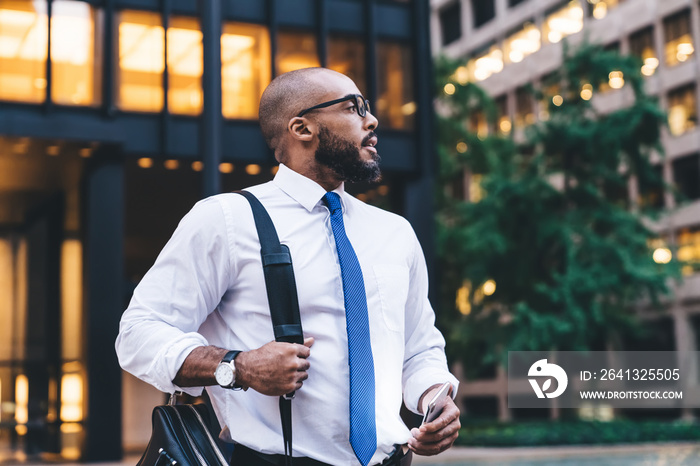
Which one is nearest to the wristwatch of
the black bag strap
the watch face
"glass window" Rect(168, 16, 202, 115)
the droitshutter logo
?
the watch face

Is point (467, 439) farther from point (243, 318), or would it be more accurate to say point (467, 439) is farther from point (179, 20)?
point (243, 318)

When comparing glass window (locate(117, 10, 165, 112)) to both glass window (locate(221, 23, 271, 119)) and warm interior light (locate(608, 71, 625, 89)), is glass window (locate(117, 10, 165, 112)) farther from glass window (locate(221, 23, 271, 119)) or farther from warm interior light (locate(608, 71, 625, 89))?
warm interior light (locate(608, 71, 625, 89))

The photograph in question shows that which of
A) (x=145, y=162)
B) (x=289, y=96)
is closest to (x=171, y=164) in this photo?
(x=145, y=162)

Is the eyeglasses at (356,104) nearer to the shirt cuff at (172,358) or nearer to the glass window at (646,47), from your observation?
the shirt cuff at (172,358)

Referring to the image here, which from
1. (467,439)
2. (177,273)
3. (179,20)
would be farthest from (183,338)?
(467,439)

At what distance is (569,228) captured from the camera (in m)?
26.6

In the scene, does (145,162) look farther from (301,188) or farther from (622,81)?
(301,188)

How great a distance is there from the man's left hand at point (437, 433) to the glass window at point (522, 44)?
4372 cm

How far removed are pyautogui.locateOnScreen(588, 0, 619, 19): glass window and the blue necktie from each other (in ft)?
136

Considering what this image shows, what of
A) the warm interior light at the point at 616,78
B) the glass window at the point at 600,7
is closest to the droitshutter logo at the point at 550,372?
the warm interior light at the point at 616,78

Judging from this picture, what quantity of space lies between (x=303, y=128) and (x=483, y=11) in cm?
4880

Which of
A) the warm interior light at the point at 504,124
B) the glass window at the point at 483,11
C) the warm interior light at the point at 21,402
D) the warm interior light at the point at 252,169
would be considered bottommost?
the warm interior light at the point at 21,402

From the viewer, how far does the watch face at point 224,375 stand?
77.1 inches

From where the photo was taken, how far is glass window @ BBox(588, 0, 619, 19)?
40.9m
